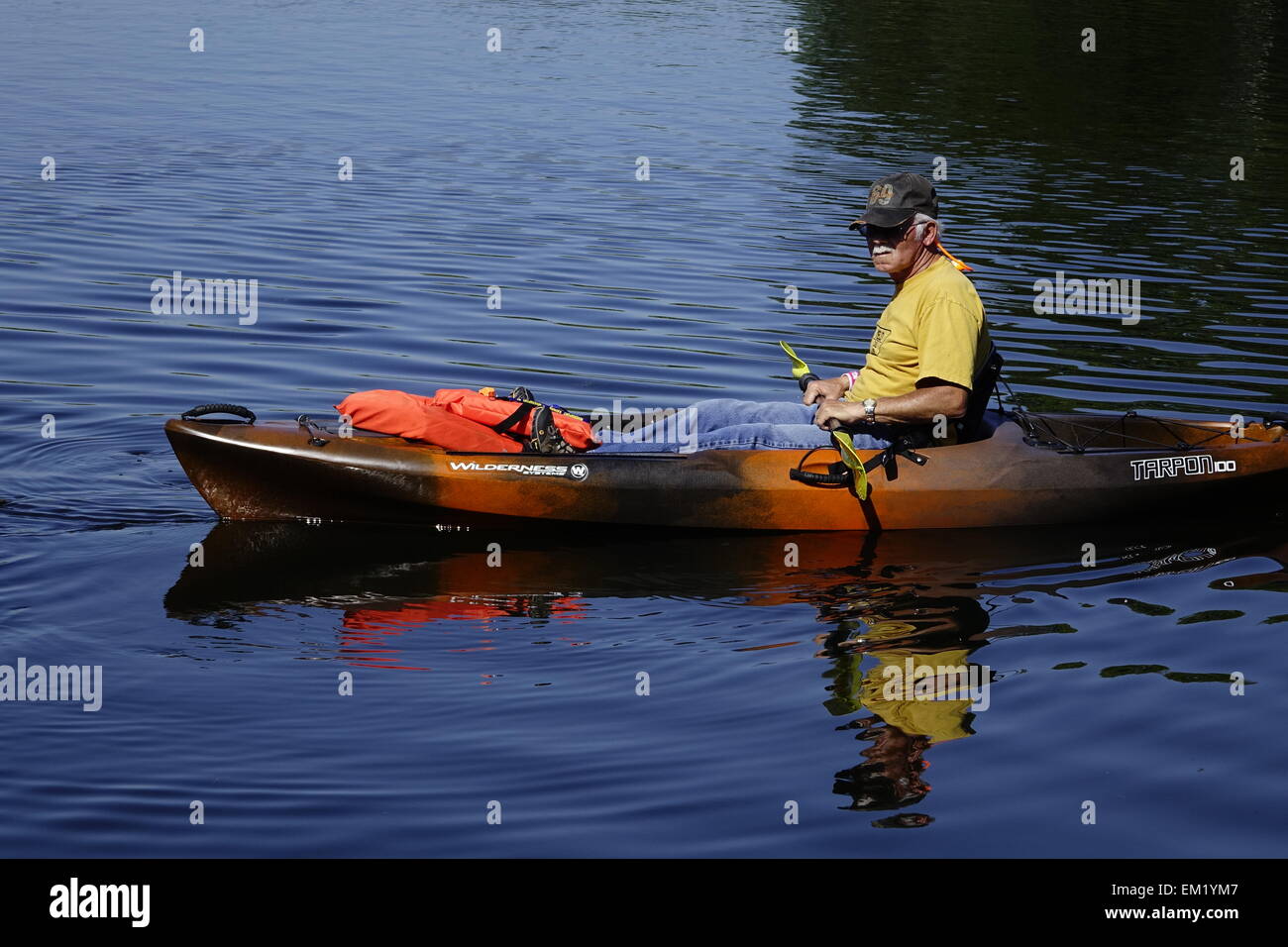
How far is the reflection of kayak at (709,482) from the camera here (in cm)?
834

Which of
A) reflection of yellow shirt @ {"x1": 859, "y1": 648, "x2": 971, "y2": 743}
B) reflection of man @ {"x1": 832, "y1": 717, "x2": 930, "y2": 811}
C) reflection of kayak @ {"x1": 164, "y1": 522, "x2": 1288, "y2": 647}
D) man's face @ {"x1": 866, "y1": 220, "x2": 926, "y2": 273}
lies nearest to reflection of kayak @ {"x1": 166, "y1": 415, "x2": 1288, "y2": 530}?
reflection of kayak @ {"x1": 164, "y1": 522, "x2": 1288, "y2": 647}

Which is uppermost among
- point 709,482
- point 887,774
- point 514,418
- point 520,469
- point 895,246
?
point 895,246

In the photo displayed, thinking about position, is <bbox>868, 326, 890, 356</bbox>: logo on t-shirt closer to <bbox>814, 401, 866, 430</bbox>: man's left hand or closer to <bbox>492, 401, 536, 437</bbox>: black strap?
<bbox>814, 401, 866, 430</bbox>: man's left hand

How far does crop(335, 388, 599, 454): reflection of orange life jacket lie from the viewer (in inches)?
332

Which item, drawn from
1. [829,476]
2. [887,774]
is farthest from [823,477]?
[887,774]

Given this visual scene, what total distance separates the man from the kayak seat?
0.09 m

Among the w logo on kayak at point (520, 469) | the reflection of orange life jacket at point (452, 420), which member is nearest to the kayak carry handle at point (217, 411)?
the reflection of orange life jacket at point (452, 420)

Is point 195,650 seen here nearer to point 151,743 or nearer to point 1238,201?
point 151,743

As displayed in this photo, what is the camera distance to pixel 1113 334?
42.9 ft

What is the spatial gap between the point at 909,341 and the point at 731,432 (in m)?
1.10

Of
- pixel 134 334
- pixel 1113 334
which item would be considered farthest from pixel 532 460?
pixel 1113 334

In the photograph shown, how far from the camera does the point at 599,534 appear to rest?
859 cm

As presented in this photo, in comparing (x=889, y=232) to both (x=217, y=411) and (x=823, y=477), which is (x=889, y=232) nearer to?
(x=823, y=477)
